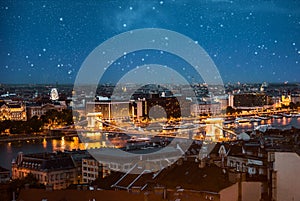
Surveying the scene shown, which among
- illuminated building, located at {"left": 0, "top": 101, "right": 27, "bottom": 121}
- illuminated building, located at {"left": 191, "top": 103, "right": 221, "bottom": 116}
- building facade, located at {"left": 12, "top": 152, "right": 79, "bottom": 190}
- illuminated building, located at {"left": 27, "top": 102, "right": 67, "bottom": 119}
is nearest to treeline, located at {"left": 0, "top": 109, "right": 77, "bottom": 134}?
illuminated building, located at {"left": 0, "top": 101, "right": 27, "bottom": 121}

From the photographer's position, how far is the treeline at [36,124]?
48.0ft

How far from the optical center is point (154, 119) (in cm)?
2044

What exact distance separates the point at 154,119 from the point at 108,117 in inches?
85.2

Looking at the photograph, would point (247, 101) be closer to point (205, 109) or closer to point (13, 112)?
point (205, 109)

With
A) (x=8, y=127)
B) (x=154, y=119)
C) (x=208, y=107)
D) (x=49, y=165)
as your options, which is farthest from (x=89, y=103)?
(x=49, y=165)

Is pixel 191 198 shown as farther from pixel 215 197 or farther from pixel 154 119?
pixel 154 119

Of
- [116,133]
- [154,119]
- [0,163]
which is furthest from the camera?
[154,119]

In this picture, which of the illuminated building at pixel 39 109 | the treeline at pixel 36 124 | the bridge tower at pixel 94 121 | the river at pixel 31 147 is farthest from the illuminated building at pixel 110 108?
the river at pixel 31 147

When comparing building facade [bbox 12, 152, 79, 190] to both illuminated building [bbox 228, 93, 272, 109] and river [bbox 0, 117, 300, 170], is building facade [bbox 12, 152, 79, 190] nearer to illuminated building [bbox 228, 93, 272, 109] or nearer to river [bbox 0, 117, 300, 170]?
river [bbox 0, 117, 300, 170]

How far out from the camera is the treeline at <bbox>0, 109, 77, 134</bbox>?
14641 millimetres

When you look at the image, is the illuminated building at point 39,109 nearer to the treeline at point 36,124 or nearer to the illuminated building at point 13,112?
the illuminated building at point 13,112

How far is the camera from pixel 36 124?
15.2 meters

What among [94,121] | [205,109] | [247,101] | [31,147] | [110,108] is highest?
[247,101]

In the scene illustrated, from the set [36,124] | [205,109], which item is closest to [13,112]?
[36,124]
